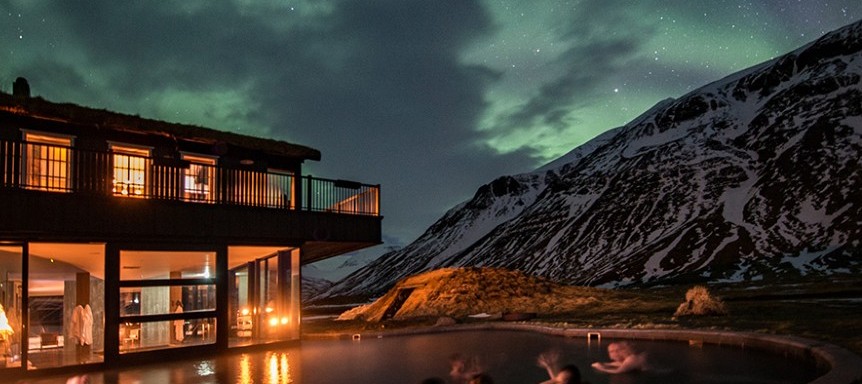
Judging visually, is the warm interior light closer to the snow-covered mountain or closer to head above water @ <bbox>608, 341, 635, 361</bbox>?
head above water @ <bbox>608, 341, 635, 361</bbox>

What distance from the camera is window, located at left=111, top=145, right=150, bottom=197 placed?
65.0ft

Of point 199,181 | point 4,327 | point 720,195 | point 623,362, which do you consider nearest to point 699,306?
point 623,362

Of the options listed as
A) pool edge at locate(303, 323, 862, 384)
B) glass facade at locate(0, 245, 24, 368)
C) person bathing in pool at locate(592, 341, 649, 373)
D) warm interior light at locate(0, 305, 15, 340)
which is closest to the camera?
pool edge at locate(303, 323, 862, 384)

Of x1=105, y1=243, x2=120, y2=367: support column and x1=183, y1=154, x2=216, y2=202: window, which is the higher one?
x1=183, y1=154, x2=216, y2=202: window

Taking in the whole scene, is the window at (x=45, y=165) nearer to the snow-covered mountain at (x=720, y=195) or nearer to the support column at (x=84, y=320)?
the support column at (x=84, y=320)

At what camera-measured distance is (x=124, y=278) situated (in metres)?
20.4

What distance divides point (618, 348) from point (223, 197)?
12493 millimetres

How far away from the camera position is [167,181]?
20.4m

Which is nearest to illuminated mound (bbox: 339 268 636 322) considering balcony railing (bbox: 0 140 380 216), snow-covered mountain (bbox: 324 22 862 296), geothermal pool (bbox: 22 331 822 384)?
balcony railing (bbox: 0 140 380 216)

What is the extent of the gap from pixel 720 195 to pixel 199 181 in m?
Result: 125

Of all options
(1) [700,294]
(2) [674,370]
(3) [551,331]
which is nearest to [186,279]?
(3) [551,331]

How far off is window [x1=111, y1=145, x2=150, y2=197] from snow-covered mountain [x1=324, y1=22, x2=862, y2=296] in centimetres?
8882

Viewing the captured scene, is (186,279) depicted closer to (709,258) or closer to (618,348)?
(618,348)

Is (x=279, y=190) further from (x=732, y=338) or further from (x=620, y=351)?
(x=732, y=338)
